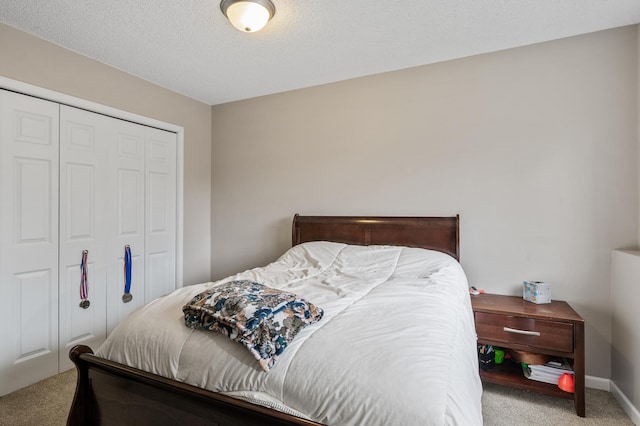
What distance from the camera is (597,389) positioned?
2.22m

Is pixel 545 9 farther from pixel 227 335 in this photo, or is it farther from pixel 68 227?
pixel 68 227

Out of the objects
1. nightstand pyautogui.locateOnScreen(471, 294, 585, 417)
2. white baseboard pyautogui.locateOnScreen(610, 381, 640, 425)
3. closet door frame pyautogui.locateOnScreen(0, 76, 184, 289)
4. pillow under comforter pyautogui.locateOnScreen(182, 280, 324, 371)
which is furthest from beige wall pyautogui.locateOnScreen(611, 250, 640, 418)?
closet door frame pyautogui.locateOnScreen(0, 76, 184, 289)

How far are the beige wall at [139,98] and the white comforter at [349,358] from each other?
6.40ft

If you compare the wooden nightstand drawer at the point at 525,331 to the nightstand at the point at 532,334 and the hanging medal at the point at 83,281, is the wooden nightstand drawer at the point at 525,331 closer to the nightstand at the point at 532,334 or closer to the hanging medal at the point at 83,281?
the nightstand at the point at 532,334

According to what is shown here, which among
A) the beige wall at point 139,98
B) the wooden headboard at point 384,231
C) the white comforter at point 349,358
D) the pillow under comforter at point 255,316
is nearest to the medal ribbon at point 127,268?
the beige wall at point 139,98

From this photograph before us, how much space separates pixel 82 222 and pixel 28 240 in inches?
14.2

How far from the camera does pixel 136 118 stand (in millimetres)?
2971

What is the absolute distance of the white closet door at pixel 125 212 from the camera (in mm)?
2812

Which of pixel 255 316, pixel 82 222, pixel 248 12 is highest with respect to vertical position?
pixel 248 12

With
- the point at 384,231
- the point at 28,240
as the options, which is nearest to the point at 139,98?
the point at 28,240

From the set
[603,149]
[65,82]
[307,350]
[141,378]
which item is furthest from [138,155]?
[603,149]

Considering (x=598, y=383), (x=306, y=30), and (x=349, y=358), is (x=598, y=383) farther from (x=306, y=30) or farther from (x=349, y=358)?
(x=306, y=30)

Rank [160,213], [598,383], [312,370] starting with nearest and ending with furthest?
[312,370]
[598,383]
[160,213]

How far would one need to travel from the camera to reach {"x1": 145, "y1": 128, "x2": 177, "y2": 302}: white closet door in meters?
3.13
